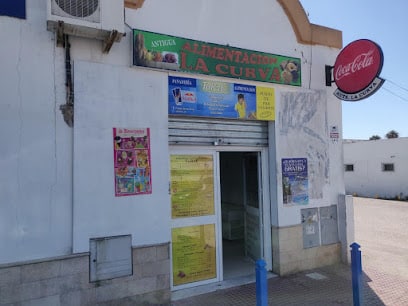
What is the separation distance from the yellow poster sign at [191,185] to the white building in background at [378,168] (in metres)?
18.1

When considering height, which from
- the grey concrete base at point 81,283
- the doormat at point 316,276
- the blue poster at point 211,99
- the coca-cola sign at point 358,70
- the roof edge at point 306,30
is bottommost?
the doormat at point 316,276

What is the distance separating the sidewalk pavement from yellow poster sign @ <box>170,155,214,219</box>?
1.31 m

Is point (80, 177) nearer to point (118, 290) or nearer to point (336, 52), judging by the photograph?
point (118, 290)

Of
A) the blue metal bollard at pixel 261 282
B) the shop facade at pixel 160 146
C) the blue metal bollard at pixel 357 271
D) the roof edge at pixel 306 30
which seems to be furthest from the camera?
the roof edge at pixel 306 30

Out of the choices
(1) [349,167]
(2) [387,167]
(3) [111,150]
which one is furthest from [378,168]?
(3) [111,150]

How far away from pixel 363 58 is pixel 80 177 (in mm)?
5066

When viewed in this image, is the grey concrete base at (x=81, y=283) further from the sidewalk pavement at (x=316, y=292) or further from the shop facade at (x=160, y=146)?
the sidewalk pavement at (x=316, y=292)

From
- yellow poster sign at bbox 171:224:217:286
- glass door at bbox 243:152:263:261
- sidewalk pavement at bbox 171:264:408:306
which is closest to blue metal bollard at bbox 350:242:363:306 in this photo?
sidewalk pavement at bbox 171:264:408:306

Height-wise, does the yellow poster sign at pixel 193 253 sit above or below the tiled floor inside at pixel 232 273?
above

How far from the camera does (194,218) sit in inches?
224

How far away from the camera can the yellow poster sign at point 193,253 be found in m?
5.56

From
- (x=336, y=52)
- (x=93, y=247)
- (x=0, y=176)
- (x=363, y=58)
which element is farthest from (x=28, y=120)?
(x=336, y=52)

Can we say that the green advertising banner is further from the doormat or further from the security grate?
the doormat

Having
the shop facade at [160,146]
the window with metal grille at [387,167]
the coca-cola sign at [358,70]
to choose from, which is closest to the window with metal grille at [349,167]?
the window with metal grille at [387,167]
